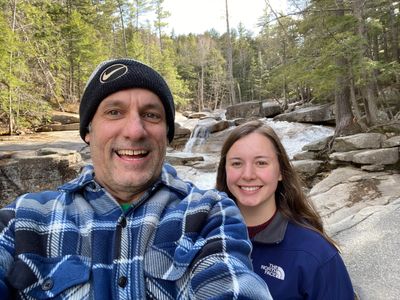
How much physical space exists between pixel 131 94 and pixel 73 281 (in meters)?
0.87

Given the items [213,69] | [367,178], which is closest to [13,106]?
[367,178]

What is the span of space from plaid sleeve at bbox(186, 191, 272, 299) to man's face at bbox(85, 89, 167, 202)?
376 millimetres

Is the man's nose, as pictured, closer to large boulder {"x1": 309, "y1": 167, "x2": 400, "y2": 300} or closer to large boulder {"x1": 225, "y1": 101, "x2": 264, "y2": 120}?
large boulder {"x1": 309, "y1": 167, "x2": 400, "y2": 300}

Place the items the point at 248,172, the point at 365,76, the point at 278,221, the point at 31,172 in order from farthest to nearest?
the point at 365,76 < the point at 31,172 < the point at 248,172 < the point at 278,221

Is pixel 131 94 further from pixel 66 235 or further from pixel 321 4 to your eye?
pixel 321 4

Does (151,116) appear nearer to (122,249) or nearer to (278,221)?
(122,249)

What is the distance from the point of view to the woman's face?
7.41 ft

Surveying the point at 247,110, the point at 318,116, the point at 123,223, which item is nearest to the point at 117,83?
the point at 123,223

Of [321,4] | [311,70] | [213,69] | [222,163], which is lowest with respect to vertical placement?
[222,163]

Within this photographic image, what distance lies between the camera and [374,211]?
518 centimetres

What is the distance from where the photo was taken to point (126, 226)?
4.24 feet

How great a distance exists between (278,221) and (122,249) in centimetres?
121

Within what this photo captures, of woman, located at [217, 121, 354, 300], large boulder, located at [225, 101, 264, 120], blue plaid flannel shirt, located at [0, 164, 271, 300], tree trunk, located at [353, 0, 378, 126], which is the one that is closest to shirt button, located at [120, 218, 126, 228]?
blue plaid flannel shirt, located at [0, 164, 271, 300]

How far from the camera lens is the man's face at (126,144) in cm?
146
